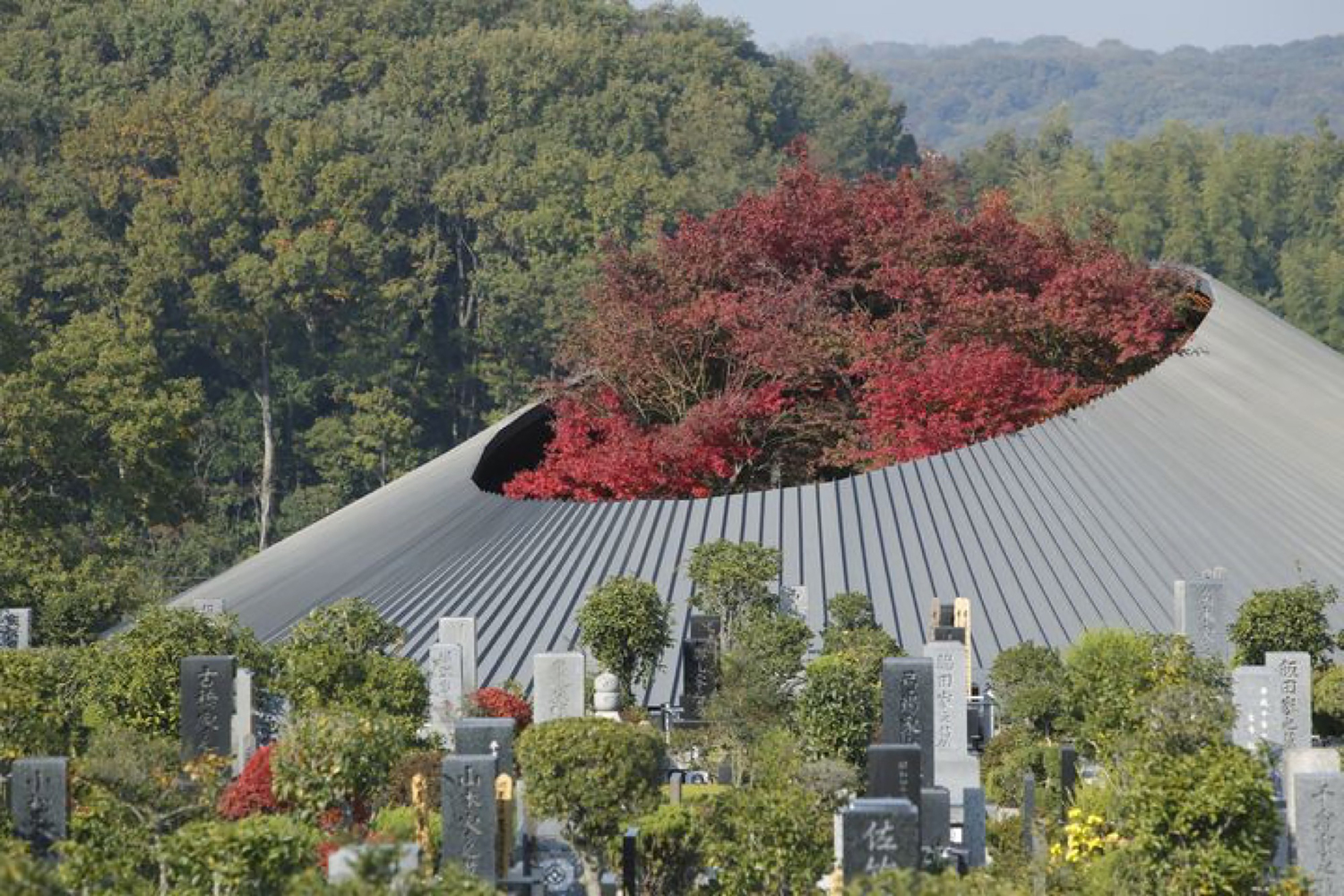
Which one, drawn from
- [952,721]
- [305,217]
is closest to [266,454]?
[305,217]

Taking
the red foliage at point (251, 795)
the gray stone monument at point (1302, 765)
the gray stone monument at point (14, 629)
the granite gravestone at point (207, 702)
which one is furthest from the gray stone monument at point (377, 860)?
the gray stone monument at point (14, 629)

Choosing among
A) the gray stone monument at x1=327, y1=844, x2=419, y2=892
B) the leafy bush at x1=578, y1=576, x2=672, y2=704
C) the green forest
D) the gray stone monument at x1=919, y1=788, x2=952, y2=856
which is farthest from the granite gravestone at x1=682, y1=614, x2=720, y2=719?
the green forest

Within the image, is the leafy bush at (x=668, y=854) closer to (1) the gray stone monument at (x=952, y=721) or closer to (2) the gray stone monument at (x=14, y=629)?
(1) the gray stone monument at (x=952, y=721)

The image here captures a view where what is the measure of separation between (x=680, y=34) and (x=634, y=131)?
287 inches

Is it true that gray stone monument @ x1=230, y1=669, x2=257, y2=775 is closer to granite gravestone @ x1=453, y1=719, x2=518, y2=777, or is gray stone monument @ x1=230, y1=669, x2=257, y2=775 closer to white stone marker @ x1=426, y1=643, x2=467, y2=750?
white stone marker @ x1=426, y1=643, x2=467, y2=750

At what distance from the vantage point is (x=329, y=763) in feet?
43.2

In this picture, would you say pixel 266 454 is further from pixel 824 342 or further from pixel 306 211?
pixel 824 342

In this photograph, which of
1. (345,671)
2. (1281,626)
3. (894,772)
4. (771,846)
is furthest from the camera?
(1281,626)

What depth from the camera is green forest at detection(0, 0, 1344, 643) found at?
45312 mm

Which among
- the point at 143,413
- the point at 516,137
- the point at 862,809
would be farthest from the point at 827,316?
the point at 516,137

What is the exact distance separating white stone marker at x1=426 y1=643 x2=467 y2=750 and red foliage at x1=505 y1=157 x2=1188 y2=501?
7504mm

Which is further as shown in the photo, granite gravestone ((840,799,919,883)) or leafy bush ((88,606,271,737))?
leafy bush ((88,606,271,737))

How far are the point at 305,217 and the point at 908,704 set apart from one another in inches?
1445

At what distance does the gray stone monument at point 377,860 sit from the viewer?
31.2 ft
